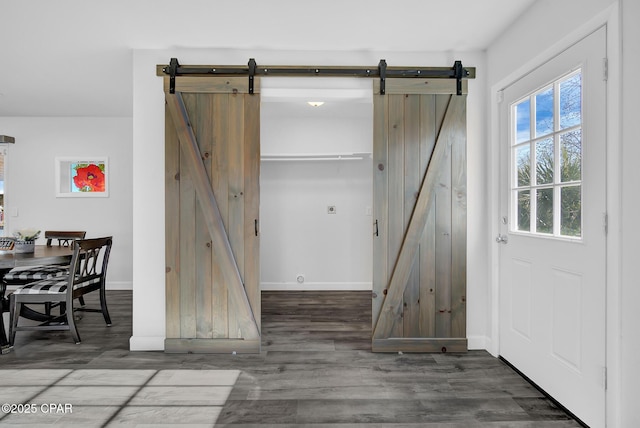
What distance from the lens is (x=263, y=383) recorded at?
2314mm

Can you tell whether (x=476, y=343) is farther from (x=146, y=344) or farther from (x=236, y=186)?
(x=146, y=344)

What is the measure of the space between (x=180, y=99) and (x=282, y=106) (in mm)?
1624

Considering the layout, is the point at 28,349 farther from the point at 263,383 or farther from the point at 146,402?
the point at 263,383

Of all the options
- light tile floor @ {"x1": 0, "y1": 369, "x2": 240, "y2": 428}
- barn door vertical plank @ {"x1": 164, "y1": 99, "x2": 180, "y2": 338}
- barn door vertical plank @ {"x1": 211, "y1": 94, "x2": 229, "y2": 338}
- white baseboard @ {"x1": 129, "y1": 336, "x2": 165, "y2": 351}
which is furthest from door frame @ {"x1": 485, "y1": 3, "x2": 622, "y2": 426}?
white baseboard @ {"x1": 129, "y1": 336, "x2": 165, "y2": 351}

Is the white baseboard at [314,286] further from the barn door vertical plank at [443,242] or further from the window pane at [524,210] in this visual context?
the window pane at [524,210]

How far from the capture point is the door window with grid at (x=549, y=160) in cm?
192

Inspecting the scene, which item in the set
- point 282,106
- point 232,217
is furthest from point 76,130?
point 232,217

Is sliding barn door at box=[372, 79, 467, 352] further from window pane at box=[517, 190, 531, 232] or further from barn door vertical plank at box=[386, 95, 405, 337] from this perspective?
window pane at box=[517, 190, 531, 232]

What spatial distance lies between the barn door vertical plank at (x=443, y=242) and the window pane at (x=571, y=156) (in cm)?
86

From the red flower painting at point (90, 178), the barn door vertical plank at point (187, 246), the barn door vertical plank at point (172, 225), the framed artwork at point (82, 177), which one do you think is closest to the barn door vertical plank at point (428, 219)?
the barn door vertical plank at point (187, 246)

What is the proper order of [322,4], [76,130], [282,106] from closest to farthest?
1. [322,4]
2. [282,106]
3. [76,130]

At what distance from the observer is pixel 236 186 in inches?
110

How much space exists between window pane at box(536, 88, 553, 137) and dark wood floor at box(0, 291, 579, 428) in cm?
162

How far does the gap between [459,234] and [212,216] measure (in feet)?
→ 6.39
